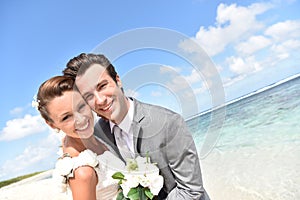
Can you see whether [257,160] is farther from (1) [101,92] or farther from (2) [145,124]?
(1) [101,92]

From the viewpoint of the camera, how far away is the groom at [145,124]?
245 centimetres

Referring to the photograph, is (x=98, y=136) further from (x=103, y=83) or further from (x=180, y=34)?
(x=180, y=34)

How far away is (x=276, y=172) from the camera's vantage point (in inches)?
334

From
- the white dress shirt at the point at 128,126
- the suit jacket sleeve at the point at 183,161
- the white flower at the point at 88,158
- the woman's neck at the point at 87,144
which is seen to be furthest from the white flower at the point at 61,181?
the suit jacket sleeve at the point at 183,161

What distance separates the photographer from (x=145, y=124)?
8.23 feet

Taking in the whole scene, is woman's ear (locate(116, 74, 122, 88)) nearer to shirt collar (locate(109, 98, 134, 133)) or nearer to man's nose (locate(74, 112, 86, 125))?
shirt collar (locate(109, 98, 134, 133))

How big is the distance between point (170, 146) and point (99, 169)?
548 millimetres

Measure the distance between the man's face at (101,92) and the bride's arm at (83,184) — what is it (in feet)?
1.29

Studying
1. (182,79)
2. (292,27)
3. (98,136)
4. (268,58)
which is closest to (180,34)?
(182,79)

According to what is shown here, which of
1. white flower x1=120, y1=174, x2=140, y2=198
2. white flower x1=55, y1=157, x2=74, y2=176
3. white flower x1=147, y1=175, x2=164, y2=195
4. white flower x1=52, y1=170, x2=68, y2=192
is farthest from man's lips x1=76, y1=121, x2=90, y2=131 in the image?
white flower x1=147, y1=175, x2=164, y2=195

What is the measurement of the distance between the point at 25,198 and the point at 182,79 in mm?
12086

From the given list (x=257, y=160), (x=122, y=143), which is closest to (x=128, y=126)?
(x=122, y=143)

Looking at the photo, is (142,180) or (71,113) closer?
(142,180)

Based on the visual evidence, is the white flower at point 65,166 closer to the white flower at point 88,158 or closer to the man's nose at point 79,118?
the white flower at point 88,158
